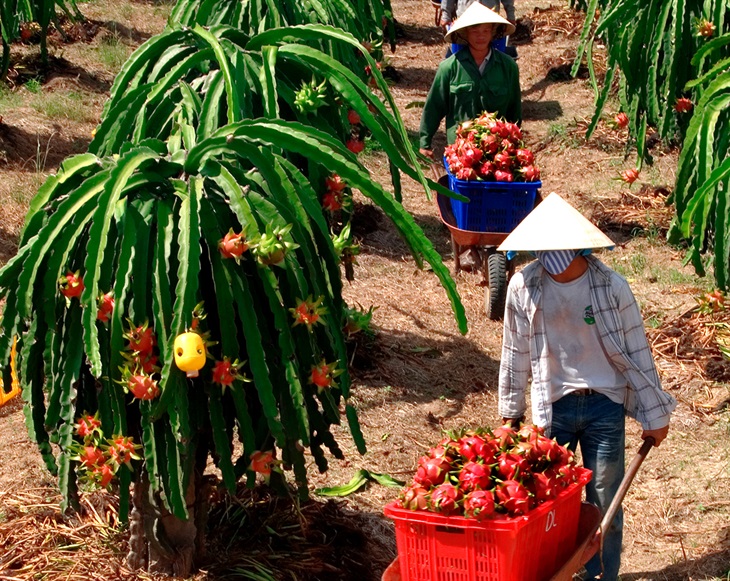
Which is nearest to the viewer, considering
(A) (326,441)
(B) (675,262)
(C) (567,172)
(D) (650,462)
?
(A) (326,441)

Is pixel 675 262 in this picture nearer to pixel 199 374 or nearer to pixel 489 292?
pixel 489 292

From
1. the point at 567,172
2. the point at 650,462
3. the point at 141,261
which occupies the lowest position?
the point at 650,462

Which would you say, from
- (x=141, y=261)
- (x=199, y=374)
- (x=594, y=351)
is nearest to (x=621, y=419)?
(x=594, y=351)

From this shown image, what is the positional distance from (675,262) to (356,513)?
14.8ft

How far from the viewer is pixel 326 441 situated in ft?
15.3

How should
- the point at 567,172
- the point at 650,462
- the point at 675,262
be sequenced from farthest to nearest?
1. the point at 567,172
2. the point at 675,262
3. the point at 650,462

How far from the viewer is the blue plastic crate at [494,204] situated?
754cm

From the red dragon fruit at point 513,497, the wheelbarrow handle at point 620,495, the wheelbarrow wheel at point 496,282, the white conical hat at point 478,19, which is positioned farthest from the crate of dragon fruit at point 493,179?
the red dragon fruit at point 513,497

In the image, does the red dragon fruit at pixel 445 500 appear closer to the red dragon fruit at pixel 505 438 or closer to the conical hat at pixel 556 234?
the red dragon fruit at pixel 505 438

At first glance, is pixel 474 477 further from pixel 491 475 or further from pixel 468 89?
pixel 468 89

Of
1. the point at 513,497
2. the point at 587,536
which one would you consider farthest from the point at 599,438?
the point at 513,497

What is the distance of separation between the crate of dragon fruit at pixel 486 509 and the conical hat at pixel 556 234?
2.83 ft

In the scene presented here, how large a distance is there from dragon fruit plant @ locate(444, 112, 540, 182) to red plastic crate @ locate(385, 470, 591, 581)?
156 inches

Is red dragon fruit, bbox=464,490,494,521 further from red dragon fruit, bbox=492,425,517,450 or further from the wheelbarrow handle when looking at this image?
the wheelbarrow handle
